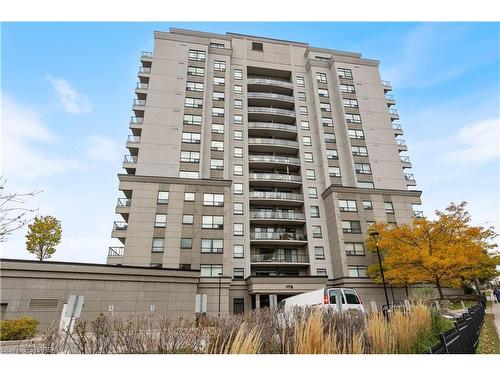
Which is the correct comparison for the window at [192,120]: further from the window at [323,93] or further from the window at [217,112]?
the window at [323,93]

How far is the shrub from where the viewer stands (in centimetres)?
1345

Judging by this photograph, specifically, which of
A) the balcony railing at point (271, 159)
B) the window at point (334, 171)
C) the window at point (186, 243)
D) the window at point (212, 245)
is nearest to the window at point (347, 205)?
the window at point (334, 171)

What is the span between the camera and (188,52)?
41.7 meters

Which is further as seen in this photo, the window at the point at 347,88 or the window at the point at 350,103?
the window at the point at 347,88

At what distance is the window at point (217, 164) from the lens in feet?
116

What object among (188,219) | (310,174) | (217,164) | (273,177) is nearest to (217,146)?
(217,164)

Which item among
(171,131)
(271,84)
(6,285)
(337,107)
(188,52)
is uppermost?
(188,52)

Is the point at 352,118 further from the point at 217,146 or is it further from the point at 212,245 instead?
the point at 212,245

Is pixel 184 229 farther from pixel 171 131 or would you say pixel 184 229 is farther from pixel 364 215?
pixel 364 215

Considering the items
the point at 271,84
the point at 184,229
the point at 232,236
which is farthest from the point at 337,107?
the point at 184,229

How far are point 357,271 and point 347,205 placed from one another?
789 cm

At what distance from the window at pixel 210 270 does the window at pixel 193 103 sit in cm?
2147

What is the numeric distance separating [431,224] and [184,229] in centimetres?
2505

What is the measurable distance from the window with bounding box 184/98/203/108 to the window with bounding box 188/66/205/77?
14.9 feet
